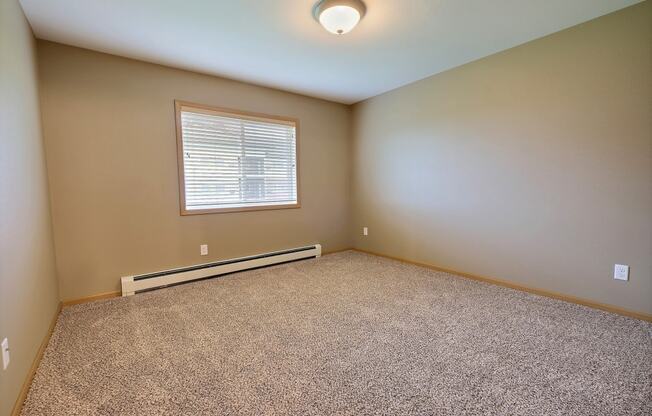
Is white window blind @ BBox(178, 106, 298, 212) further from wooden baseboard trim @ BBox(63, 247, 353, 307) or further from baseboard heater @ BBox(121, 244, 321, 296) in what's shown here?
wooden baseboard trim @ BBox(63, 247, 353, 307)

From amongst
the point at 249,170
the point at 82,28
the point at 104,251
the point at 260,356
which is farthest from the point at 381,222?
the point at 82,28

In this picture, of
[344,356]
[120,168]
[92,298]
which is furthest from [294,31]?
[92,298]

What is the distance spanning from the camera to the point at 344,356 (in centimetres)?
175

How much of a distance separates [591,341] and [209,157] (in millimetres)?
3722

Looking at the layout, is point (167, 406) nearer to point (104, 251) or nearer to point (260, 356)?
point (260, 356)

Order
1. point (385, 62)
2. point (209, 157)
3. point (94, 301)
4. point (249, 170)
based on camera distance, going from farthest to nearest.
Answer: point (249, 170)
point (209, 157)
point (385, 62)
point (94, 301)

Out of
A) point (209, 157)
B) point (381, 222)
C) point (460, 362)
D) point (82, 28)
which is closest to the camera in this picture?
point (460, 362)

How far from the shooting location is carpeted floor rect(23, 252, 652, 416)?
1370mm

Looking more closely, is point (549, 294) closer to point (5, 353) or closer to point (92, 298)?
point (5, 353)

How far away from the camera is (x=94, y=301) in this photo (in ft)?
8.78

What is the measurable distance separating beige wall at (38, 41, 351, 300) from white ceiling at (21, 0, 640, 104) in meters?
0.19

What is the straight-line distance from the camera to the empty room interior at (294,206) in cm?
152

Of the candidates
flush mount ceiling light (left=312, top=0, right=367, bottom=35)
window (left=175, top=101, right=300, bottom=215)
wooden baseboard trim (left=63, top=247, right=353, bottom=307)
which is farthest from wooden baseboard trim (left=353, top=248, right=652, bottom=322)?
wooden baseboard trim (left=63, top=247, right=353, bottom=307)

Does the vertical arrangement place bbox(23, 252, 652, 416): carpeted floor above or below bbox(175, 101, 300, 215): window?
below
